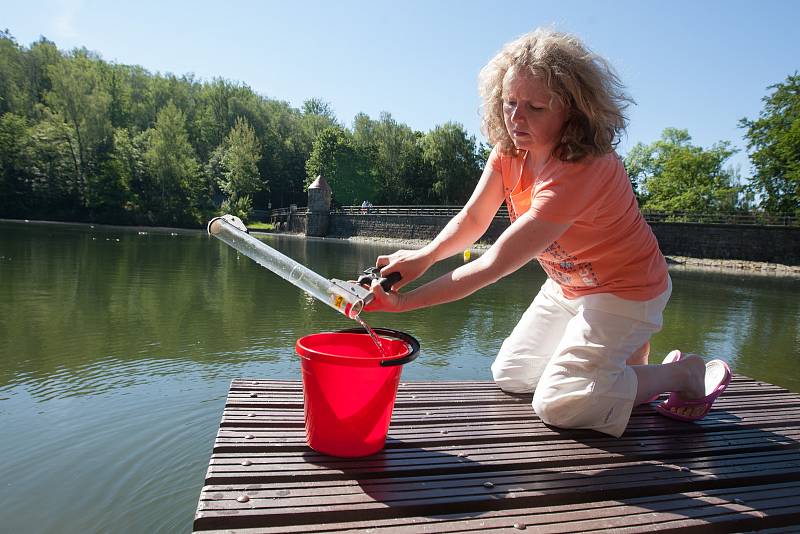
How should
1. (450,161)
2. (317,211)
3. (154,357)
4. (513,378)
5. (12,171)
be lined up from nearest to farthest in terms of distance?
(513,378) → (154,357) → (12,171) → (317,211) → (450,161)

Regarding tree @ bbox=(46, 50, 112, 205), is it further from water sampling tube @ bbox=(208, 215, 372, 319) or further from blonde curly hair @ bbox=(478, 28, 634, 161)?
blonde curly hair @ bbox=(478, 28, 634, 161)

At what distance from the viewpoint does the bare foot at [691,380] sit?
8.30ft

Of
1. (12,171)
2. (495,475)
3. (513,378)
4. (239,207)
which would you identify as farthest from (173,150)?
(495,475)

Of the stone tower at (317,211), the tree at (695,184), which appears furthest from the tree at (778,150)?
the stone tower at (317,211)

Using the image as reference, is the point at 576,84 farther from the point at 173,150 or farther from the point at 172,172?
the point at 173,150

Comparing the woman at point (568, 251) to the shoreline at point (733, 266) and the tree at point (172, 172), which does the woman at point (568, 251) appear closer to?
the shoreline at point (733, 266)

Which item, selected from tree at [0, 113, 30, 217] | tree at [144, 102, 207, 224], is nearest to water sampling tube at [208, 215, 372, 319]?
tree at [144, 102, 207, 224]

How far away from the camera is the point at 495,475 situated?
6.14 feet

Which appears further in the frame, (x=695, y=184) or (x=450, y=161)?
(x=450, y=161)

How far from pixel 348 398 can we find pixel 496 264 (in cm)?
66

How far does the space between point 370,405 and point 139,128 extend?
58584mm

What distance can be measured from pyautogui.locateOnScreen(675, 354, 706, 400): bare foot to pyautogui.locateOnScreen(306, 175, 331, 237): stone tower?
139 ft

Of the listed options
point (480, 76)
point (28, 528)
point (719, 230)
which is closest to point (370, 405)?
point (480, 76)

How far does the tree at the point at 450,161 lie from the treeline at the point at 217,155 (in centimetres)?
12
